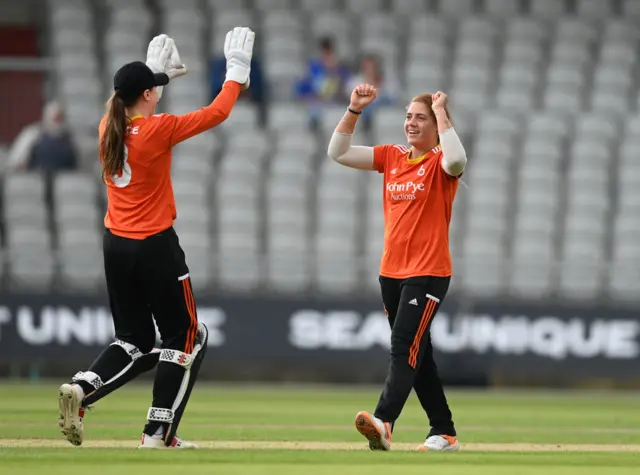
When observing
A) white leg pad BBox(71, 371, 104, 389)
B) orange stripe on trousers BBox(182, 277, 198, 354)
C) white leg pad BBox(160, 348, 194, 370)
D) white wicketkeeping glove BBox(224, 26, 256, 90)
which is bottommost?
white leg pad BBox(71, 371, 104, 389)

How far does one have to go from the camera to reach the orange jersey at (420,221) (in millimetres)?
7566

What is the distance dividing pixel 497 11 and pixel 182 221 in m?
6.22

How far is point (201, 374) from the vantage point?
15.5 meters

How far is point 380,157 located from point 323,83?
9.66m

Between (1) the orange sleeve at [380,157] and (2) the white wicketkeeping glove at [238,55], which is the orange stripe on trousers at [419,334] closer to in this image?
(1) the orange sleeve at [380,157]

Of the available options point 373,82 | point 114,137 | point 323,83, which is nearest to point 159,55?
point 114,137

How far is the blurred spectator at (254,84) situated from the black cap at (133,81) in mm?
10047

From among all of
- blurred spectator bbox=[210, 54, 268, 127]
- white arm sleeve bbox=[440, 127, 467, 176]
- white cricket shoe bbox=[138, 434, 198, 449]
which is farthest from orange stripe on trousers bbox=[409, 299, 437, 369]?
blurred spectator bbox=[210, 54, 268, 127]

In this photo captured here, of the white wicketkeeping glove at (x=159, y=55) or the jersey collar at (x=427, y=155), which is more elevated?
the white wicketkeeping glove at (x=159, y=55)

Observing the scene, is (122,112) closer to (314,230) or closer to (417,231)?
(417,231)

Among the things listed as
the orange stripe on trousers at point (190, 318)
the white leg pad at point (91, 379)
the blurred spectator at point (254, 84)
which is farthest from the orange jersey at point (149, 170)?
the blurred spectator at point (254, 84)

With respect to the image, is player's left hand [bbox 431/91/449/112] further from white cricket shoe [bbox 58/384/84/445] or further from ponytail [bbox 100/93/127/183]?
white cricket shoe [bbox 58/384/84/445]

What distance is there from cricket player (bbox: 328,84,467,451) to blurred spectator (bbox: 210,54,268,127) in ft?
31.6

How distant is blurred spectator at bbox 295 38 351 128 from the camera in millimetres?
17344
